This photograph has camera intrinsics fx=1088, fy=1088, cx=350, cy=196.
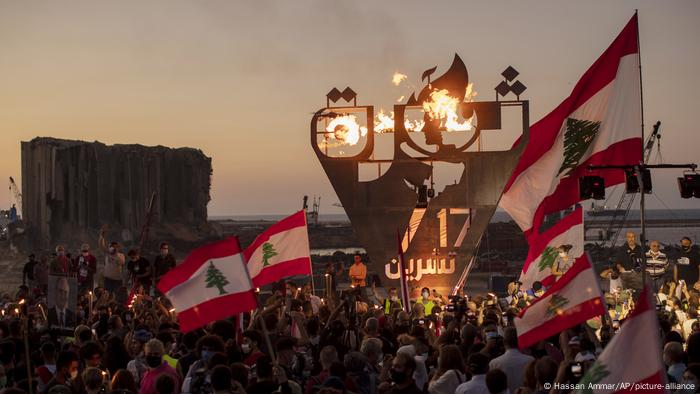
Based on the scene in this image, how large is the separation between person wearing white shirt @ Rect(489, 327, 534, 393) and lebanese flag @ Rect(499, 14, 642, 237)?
7.09 m

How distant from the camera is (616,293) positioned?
63.5 feet

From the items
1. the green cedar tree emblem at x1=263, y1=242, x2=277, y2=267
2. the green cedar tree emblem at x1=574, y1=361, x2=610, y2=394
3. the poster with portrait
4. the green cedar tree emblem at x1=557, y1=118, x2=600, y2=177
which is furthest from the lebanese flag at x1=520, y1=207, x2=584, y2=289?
the green cedar tree emblem at x1=574, y1=361, x2=610, y2=394

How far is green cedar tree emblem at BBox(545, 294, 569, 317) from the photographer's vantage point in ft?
29.1

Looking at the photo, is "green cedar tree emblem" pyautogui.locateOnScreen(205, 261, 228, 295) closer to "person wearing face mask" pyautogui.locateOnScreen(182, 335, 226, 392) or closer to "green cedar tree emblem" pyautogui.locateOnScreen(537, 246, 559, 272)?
"person wearing face mask" pyautogui.locateOnScreen(182, 335, 226, 392)

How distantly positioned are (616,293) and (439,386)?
11.4 m

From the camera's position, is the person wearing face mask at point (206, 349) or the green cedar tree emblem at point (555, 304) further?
the person wearing face mask at point (206, 349)

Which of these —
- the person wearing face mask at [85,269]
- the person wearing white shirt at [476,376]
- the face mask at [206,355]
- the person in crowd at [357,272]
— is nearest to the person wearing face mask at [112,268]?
the person wearing face mask at [85,269]

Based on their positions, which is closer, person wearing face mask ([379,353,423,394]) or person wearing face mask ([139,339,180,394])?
person wearing face mask ([379,353,423,394])

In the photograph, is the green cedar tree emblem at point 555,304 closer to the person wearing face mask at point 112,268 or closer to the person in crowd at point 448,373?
the person in crowd at point 448,373

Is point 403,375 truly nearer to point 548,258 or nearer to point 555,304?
point 555,304

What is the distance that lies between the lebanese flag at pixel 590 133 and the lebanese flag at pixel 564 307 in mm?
7500

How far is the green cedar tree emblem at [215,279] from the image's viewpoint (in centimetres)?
988

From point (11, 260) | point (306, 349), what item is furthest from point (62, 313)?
point (11, 260)

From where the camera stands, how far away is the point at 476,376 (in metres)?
8.51
